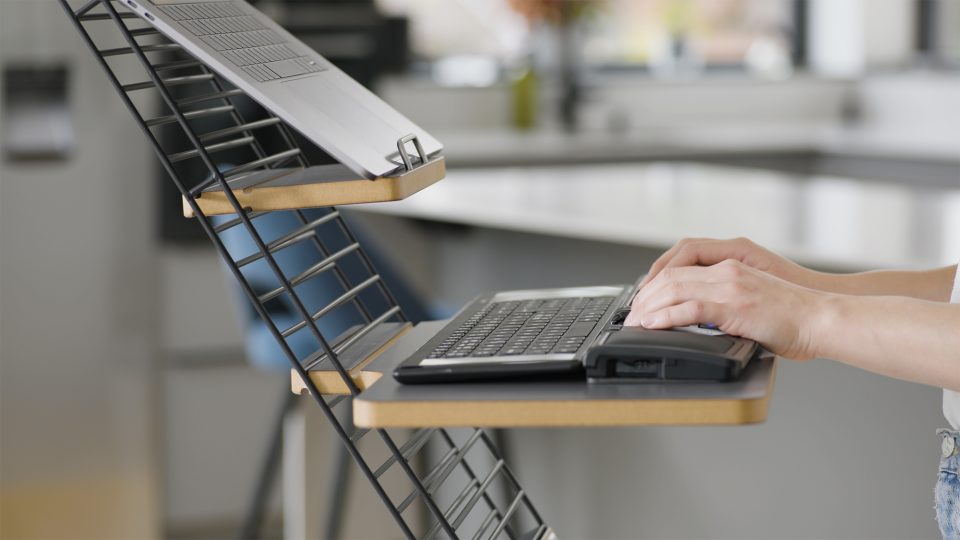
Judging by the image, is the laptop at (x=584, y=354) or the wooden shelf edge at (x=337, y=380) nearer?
the laptop at (x=584, y=354)

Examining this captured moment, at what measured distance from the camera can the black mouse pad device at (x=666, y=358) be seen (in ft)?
2.80

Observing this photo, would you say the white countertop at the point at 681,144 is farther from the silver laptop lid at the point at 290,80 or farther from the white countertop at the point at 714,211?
the silver laptop lid at the point at 290,80

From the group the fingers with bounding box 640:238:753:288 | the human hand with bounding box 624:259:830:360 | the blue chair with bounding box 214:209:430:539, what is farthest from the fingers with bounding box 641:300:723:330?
the blue chair with bounding box 214:209:430:539

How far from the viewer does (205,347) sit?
3604 millimetres

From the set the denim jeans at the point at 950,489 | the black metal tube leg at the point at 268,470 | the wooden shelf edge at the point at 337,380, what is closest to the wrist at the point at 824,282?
the denim jeans at the point at 950,489

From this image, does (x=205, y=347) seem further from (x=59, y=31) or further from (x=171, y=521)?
(x=59, y=31)

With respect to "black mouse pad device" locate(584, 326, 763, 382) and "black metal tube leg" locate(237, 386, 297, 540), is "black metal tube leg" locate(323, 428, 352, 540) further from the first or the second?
"black mouse pad device" locate(584, 326, 763, 382)

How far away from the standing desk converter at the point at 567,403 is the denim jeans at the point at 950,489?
0.25 metres

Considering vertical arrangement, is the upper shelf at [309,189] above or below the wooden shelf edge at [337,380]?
above

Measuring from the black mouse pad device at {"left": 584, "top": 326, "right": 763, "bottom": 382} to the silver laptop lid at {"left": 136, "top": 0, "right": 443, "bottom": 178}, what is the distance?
0.22m

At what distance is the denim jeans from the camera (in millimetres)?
1046

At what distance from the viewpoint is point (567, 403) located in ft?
2.73

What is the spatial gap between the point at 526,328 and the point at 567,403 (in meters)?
0.20

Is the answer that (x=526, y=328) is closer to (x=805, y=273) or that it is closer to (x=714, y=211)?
(x=805, y=273)
